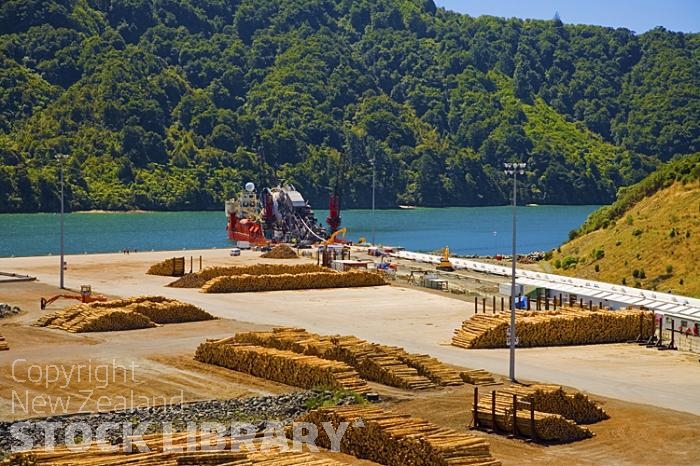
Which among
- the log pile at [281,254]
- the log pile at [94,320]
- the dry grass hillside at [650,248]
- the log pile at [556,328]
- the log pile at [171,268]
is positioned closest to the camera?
the log pile at [556,328]

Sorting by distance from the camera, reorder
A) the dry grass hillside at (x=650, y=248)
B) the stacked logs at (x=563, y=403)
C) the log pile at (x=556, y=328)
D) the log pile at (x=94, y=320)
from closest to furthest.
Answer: the stacked logs at (x=563, y=403)
the log pile at (x=556, y=328)
the log pile at (x=94, y=320)
the dry grass hillside at (x=650, y=248)

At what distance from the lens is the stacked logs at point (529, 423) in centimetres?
3291

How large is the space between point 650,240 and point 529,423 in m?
47.7

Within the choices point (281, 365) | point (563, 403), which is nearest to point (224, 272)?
point (281, 365)

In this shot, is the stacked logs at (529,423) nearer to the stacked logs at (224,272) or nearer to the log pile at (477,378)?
the log pile at (477,378)

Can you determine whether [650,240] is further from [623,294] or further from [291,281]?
[291,281]

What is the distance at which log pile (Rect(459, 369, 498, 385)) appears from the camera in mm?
40188

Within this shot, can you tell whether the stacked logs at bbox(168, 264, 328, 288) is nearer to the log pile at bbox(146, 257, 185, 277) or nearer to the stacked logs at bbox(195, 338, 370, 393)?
the log pile at bbox(146, 257, 185, 277)

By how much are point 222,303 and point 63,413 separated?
3013cm

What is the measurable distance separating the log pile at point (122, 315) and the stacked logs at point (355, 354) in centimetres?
1005

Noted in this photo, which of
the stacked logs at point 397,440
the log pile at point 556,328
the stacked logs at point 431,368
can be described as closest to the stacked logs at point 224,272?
the log pile at point 556,328

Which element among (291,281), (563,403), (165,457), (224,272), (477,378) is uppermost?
(224,272)

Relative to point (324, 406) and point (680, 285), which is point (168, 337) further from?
point (680, 285)

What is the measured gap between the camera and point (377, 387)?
39.1m
